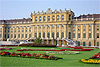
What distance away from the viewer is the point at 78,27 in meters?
55.9

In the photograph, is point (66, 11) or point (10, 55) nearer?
point (10, 55)

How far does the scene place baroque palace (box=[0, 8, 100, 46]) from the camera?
176ft

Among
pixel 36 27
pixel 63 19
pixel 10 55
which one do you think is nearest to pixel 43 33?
pixel 36 27

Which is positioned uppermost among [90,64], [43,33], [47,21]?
[47,21]

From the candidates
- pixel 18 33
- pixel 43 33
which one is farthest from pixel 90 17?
pixel 18 33

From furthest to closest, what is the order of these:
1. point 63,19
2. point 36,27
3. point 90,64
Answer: point 36,27, point 63,19, point 90,64

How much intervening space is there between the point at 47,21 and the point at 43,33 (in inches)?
186

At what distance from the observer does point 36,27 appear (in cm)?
6069

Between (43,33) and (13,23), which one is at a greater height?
(13,23)

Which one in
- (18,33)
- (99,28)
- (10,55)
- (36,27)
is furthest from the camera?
(18,33)

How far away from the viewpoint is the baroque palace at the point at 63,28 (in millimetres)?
53750

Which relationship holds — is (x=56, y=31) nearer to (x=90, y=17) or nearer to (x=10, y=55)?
(x=90, y=17)

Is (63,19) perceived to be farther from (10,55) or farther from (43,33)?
(10,55)

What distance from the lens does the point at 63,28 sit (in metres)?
56.7
